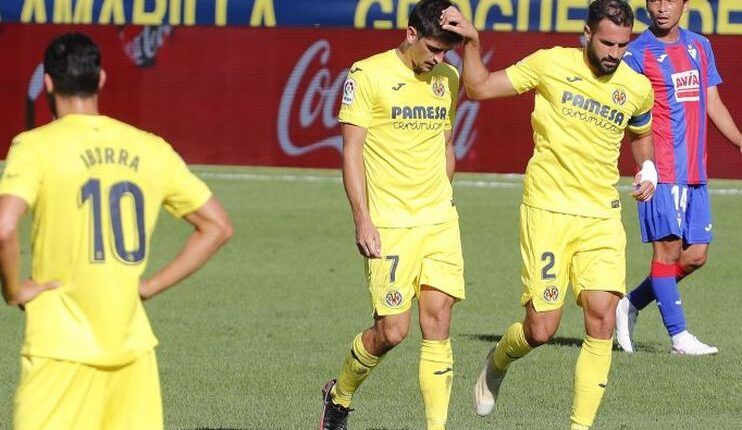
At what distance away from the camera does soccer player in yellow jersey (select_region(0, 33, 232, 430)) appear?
5.60m

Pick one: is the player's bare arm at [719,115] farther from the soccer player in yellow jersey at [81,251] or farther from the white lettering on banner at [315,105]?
the white lettering on banner at [315,105]

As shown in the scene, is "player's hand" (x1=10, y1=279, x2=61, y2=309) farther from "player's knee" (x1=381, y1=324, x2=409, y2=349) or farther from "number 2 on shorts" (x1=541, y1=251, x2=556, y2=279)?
"number 2 on shorts" (x1=541, y1=251, x2=556, y2=279)

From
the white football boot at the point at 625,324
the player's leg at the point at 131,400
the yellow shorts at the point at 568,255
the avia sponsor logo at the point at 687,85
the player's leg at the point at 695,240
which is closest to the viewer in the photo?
the player's leg at the point at 131,400

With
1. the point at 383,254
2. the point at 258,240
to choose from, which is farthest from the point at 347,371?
the point at 258,240

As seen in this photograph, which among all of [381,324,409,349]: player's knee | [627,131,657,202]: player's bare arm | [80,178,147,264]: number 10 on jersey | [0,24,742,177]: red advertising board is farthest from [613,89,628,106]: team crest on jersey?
[0,24,742,177]: red advertising board

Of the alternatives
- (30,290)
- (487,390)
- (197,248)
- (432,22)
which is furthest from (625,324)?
(30,290)

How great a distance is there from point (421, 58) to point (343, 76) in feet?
50.4

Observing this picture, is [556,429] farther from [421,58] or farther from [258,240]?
[258,240]

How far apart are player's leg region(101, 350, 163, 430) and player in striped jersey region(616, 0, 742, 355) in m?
6.25

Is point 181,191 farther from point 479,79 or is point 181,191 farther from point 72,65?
point 479,79

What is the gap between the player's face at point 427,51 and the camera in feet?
27.7

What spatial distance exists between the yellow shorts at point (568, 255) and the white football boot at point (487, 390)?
22.1 inches

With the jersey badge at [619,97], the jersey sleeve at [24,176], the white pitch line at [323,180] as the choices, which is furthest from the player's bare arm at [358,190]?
the white pitch line at [323,180]

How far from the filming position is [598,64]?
8.85 metres
